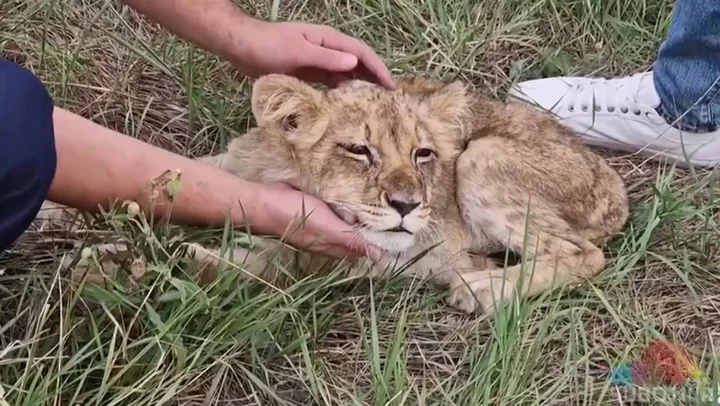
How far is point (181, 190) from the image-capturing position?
2619 millimetres

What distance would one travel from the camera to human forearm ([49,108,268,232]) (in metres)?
2.47

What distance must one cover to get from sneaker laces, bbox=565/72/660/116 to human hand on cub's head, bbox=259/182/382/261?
1.51m

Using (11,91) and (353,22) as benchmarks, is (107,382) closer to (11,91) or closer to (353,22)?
(11,91)

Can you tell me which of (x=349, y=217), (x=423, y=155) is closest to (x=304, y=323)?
(x=349, y=217)

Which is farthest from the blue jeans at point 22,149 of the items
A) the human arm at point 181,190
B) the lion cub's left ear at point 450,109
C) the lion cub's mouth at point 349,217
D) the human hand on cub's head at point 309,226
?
the lion cub's left ear at point 450,109

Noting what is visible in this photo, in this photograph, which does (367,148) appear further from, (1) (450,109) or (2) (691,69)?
(2) (691,69)

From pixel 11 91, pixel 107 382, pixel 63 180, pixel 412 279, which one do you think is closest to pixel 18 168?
pixel 11 91

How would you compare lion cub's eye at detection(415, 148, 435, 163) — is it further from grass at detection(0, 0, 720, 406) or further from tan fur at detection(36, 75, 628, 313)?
grass at detection(0, 0, 720, 406)

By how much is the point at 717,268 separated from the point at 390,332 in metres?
1.07

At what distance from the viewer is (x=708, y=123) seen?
12.3 ft

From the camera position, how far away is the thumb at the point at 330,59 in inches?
121

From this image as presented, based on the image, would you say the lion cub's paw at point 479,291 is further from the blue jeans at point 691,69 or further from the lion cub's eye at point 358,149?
the blue jeans at point 691,69

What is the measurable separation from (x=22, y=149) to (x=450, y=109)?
148cm

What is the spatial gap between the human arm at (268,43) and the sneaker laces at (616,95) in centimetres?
107
